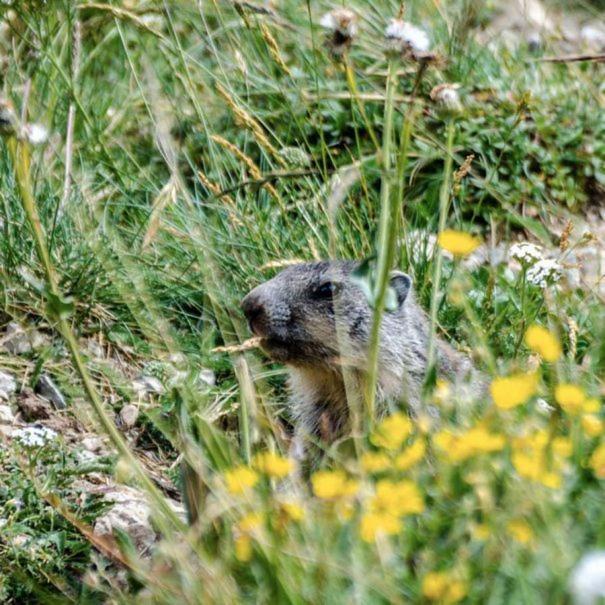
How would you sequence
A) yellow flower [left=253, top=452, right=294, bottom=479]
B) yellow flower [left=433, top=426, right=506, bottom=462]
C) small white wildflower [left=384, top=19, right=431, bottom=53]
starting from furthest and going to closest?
1. small white wildflower [left=384, top=19, right=431, bottom=53]
2. yellow flower [left=253, top=452, right=294, bottom=479]
3. yellow flower [left=433, top=426, right=506, bottom=462]

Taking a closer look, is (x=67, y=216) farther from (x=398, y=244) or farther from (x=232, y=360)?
(x=398, y=244)

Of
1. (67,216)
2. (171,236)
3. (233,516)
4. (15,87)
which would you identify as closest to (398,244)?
(171,236)

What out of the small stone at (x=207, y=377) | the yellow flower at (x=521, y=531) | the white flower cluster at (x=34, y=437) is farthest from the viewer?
the small stone at (x=207, y=377)

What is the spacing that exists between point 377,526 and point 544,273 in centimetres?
252

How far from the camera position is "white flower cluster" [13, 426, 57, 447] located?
161 inches

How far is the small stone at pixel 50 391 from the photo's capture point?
513 cm

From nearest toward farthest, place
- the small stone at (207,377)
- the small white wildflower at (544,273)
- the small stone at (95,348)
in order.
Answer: the small white wildflower at (544,273), the small stone at (207,377), the small stone at (95,348)

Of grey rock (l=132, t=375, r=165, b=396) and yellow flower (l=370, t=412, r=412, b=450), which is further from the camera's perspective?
grey rock (l=132, t=375, r=165, b=396)

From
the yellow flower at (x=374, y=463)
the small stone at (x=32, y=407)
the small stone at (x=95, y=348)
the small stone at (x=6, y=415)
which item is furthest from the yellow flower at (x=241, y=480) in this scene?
the small stone at (x=95, y=348)

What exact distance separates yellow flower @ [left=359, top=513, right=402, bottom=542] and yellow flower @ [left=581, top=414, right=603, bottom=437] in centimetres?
58

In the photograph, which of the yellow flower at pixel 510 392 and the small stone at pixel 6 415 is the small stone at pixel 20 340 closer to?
the small stone at pixel 6 415

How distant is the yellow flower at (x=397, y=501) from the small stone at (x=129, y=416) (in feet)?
8.55

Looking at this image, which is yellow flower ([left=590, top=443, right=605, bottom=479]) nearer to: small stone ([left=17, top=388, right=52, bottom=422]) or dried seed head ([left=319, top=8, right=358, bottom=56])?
dried seed head ([left=319, top=8, right=358, bottom=56])

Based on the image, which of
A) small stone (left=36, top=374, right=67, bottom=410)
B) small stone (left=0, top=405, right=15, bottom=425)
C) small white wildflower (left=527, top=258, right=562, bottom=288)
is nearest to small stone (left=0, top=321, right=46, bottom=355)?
small stone (left=36, top=374, right=67, bottom=410)
